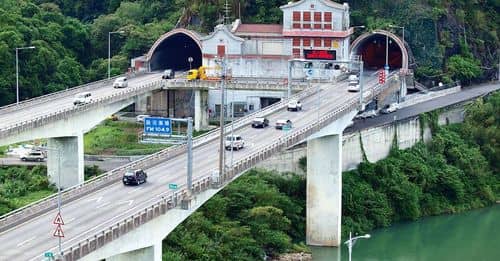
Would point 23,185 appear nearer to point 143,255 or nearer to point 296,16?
point 143,255

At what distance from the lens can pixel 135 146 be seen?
91188 mm

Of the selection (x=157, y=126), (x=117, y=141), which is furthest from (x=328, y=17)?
(x=157, y=126)

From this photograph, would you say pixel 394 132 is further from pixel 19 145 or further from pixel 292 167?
pixel 19 145

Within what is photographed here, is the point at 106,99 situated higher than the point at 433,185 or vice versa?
the point at 106,99

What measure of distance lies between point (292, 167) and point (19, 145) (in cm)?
2019

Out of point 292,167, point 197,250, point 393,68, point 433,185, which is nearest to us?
point 197,250

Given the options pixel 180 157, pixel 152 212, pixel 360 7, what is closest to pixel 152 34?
pixel 360 7

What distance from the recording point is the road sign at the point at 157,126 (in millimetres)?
61656

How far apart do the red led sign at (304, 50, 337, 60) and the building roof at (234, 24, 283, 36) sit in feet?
9.73

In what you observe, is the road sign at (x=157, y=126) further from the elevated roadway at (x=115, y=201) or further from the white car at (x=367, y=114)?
the white car at (x=367, y=114)

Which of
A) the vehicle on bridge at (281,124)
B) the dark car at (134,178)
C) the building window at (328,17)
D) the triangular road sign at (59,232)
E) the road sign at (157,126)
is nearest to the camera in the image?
the triangular road sign at (59,232)

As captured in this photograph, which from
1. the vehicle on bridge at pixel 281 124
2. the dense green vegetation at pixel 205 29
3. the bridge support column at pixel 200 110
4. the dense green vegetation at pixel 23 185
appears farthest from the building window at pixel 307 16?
the dense green vegetation at pixel 23 185

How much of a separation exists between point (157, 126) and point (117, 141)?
31.1 meters

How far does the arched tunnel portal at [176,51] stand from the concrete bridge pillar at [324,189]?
93.1 feet
